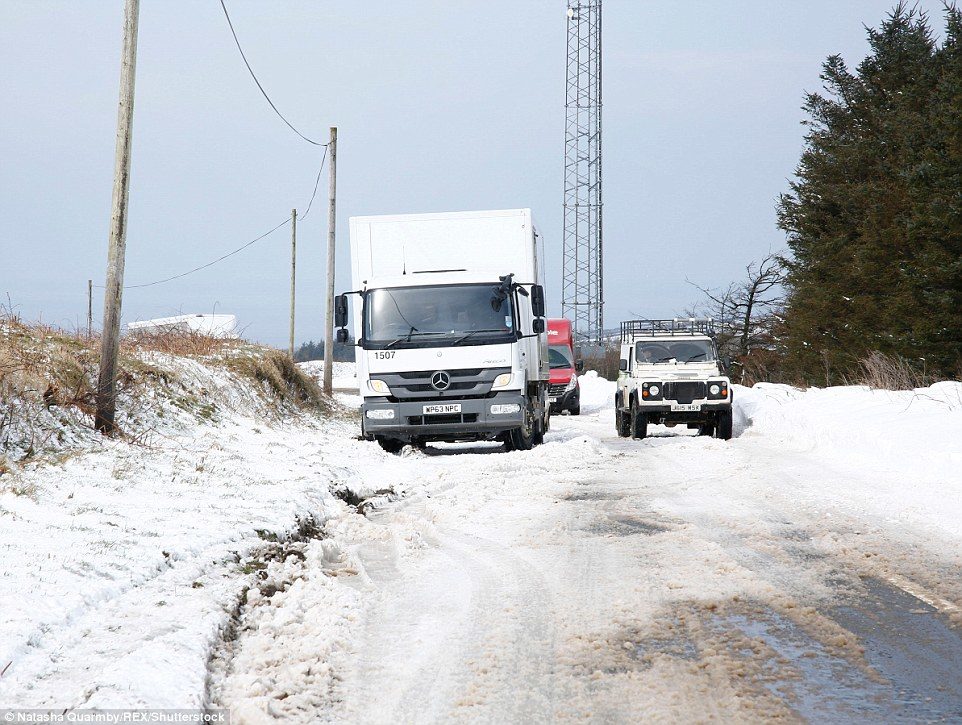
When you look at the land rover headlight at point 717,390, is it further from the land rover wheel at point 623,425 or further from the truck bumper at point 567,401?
the truck bumper at point 567,401

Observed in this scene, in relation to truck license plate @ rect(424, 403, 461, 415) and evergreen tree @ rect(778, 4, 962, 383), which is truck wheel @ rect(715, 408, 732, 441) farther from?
evergreen tree @ rect(778, 4, 962, 383)

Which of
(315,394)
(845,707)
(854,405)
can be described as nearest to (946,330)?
(854,405)

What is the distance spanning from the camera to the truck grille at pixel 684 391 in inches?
749

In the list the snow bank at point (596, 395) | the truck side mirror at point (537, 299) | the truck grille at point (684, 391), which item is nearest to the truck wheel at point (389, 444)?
the truck side mirror at point (537, 299)

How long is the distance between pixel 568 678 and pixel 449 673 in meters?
0.53

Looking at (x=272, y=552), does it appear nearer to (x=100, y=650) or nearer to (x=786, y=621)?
(x=100, y=650)

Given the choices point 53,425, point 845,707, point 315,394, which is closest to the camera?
point 845,707

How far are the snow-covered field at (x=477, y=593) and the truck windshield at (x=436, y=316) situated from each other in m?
4.16

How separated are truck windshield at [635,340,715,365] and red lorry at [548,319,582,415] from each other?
820cm

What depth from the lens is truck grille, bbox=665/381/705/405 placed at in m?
19.0

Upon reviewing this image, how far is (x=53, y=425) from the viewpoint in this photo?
10.9 meters

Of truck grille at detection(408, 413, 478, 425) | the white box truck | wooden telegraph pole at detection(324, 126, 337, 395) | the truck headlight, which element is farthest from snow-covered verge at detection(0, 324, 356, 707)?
wooden telegraph pole at detection(324, 126, 337, 395)

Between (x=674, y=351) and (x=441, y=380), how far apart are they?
22.7ft

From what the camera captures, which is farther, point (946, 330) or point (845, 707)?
point (946, 330)
